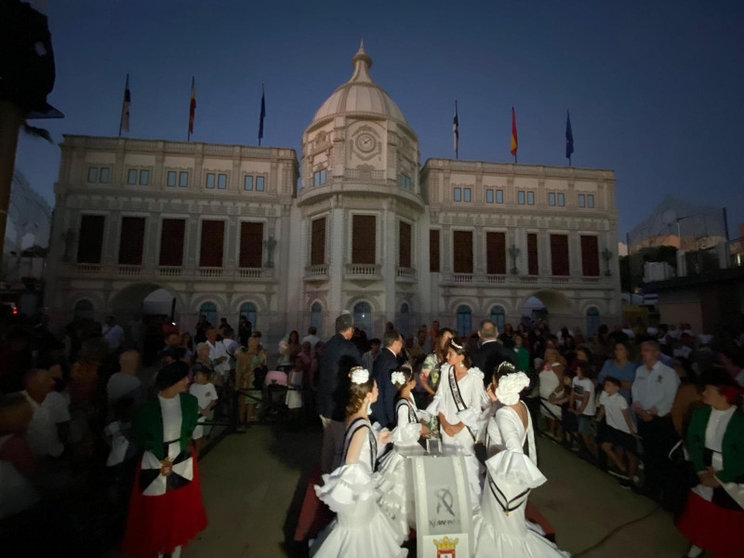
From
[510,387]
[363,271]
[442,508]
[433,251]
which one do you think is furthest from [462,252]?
[442,508]

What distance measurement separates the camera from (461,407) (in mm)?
4055

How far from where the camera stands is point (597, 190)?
944 inches

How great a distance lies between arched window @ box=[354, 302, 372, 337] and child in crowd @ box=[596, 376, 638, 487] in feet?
47.7

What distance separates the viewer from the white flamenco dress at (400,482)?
3.20 meters

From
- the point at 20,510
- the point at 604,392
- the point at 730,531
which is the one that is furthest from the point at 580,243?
the point at 20,510

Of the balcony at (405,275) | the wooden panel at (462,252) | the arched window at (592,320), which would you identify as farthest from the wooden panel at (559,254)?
the balcony at (405,275)

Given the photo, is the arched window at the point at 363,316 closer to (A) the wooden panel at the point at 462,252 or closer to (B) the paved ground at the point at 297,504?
(A) the wooden panel at the point at 462,252

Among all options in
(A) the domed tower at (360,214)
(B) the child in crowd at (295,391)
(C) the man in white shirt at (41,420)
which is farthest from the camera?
(A) the domed tower at (360,214)

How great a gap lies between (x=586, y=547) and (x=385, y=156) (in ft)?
63.0

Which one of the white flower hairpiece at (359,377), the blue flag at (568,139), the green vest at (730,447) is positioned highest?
the blue flag at (568,139)

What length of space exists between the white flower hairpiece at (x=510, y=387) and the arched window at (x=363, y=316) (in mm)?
16179

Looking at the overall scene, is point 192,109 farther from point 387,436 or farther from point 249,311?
point 387,436

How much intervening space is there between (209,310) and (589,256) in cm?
2567

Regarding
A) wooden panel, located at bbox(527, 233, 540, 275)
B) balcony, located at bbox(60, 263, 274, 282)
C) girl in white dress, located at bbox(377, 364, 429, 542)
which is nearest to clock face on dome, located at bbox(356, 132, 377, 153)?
balcony, located at bbox(60, 263, 274, 282)
